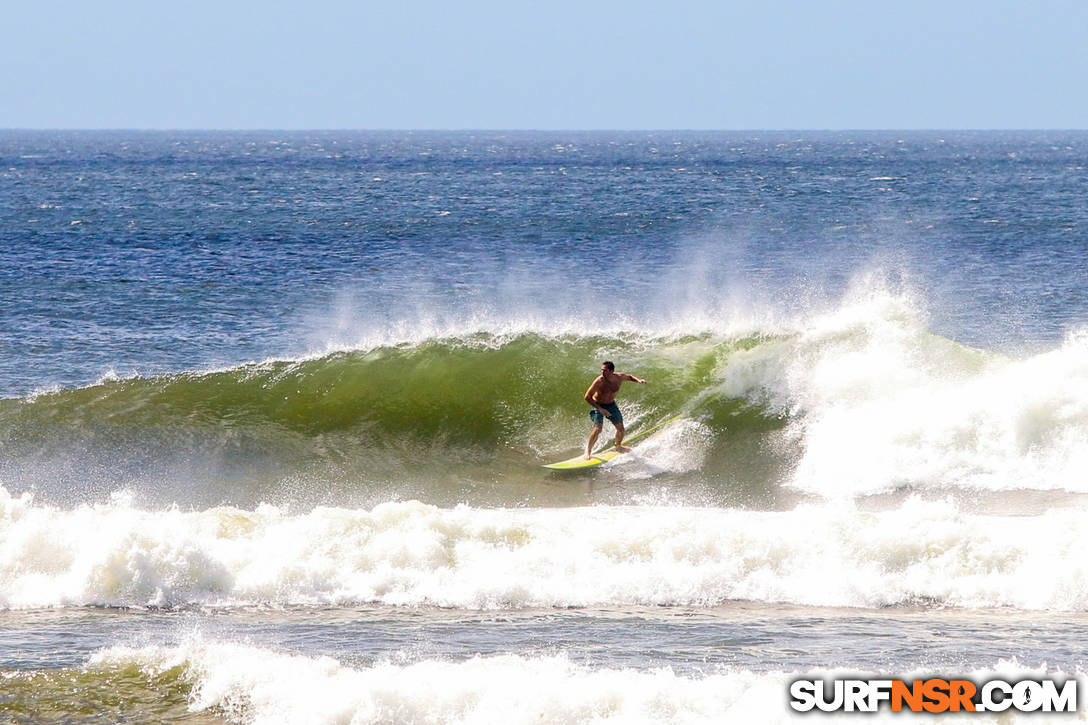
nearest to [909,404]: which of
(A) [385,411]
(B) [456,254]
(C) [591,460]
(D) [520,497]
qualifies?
(C) [591,460]

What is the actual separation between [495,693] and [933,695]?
2.96 m

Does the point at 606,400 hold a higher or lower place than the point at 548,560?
higher

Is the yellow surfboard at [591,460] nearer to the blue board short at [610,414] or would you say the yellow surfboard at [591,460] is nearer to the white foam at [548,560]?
the blue board short at [610,414]

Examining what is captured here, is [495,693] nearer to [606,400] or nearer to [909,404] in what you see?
[606,400]

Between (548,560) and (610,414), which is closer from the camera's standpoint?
(548,560)

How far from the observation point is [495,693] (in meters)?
7.87

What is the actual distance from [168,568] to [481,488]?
478 centimetres

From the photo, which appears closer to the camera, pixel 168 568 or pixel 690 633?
pixel 690 633

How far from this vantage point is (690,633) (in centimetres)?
955

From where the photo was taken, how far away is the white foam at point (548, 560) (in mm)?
10773

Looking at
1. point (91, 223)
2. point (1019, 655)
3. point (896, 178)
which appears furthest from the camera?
point (896, 178)

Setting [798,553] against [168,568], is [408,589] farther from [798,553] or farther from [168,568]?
[798,553]

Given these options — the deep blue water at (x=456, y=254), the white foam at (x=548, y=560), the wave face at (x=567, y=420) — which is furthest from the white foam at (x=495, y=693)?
the deep blue water at (x=456, y=254)

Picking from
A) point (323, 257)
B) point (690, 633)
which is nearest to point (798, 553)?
point (690, 633)
